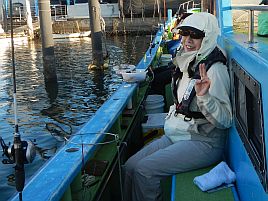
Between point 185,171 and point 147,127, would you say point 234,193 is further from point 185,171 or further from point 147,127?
point 147,127

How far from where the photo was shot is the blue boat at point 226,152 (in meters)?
2.50

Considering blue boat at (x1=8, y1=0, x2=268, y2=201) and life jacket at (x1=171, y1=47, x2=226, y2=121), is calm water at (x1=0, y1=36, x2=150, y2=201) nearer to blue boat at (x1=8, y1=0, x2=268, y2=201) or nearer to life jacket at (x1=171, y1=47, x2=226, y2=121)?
blue boat at (x1=8, y1=0, x2=268, y2=201)

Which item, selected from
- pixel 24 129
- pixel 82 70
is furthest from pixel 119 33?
pixel 24 129

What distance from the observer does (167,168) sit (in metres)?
3.59

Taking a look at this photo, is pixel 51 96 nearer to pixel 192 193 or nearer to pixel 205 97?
pixel 192 193

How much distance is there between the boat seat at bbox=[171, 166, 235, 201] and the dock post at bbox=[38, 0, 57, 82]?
37.5ft

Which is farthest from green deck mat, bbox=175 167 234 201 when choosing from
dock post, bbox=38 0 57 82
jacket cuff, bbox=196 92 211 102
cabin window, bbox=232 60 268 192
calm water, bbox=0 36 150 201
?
dock post, bbox=38 0 57 82

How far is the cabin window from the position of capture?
7.91 feet

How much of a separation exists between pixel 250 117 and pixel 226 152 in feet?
4.14

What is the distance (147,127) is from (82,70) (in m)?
12.6

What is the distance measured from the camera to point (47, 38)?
46.7 ft

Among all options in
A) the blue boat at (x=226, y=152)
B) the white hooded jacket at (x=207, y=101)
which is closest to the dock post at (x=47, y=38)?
the blue boat at (x=226, y=152)

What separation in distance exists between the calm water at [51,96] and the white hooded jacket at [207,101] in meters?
3.53

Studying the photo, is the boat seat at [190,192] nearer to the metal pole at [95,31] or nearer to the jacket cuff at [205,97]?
the jacket cuff at [205,97]
